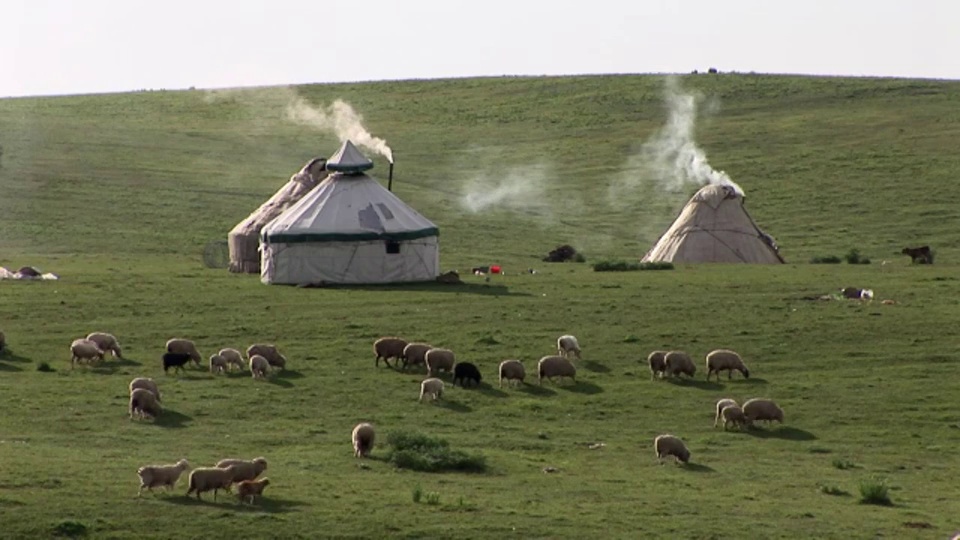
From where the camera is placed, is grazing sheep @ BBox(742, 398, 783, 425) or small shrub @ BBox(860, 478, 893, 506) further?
grazing sheep @ BBox(742, 398, 783, 425)

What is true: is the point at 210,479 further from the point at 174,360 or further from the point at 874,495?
the point at 174,360

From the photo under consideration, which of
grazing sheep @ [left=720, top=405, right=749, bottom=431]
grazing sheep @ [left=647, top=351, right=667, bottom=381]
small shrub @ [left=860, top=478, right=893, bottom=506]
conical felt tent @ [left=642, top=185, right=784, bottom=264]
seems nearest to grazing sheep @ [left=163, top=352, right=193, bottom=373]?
grazing sheep @ [left=647, top=351, right=667, bottom=381]

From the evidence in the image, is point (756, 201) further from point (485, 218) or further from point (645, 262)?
point (645, 262)

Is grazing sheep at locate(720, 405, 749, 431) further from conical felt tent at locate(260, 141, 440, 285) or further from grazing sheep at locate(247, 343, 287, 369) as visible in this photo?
conical felt tent at locate(260, 141, 440, 285)

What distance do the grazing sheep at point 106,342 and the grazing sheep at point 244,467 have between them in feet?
35.8

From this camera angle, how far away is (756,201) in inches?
2721

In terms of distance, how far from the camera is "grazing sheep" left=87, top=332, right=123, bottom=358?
32688 mm

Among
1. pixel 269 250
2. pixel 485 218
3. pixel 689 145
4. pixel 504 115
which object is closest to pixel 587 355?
pixel 269 250

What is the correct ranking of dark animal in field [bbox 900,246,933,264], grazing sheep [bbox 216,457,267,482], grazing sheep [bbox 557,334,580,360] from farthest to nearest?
dark animal in field [bbox 900,246,933,264], grazing sheep [bbox 557,334,580,360], grazing sheep [bbox 216,457,267,482]

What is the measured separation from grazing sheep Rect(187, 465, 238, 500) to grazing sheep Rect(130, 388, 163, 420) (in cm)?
564

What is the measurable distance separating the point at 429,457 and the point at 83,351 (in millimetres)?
9440

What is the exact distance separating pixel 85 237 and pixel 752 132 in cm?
3642

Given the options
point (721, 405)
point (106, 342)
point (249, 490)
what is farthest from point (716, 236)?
point (249, 490)

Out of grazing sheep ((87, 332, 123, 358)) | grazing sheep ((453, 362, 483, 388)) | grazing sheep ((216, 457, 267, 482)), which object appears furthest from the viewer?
grazing sheep ((87, 332, 123, 358))
